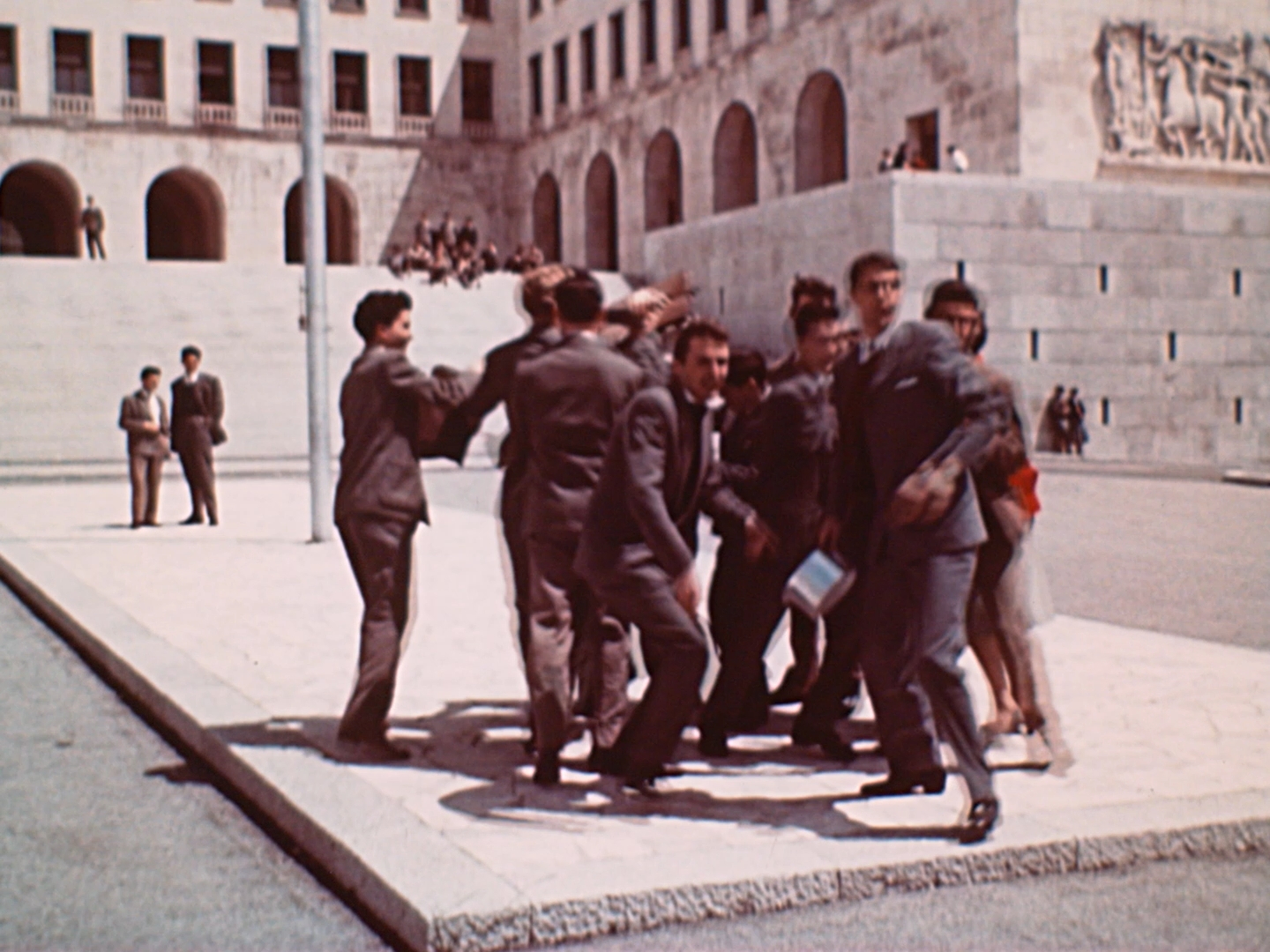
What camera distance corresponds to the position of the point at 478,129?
52188 mm

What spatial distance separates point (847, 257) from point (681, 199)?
17822mm

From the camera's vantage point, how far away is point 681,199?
44281 mm

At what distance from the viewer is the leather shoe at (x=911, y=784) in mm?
5188

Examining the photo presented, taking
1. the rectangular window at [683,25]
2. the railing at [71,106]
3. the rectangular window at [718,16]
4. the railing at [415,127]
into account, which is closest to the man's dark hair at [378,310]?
the rectangular window at [718,16]

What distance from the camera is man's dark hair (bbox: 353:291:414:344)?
5.93 meters

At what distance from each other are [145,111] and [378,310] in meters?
44.7

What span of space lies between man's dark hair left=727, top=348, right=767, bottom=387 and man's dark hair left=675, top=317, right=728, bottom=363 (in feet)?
4.14

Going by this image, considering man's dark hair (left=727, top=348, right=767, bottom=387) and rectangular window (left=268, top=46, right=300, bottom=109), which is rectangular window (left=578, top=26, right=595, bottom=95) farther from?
man's dark hair (left=727, top=348, right=767, bottom=387)

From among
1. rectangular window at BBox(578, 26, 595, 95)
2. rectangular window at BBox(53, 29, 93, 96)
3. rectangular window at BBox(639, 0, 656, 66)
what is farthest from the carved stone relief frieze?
rectangular window at BBox(53, 29, 93, 96)

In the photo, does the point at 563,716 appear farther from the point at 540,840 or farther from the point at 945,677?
the point at 945,677

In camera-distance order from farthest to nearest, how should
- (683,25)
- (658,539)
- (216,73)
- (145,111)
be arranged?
(216,73), (145,111), (683,25), (658,539)

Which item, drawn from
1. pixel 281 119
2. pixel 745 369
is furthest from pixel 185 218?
pixel 745 369

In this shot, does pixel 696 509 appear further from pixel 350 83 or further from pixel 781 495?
pixel 350 83

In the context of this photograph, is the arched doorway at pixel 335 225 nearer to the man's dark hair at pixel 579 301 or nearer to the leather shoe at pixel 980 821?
the man's dark hair at pixel 579 301
